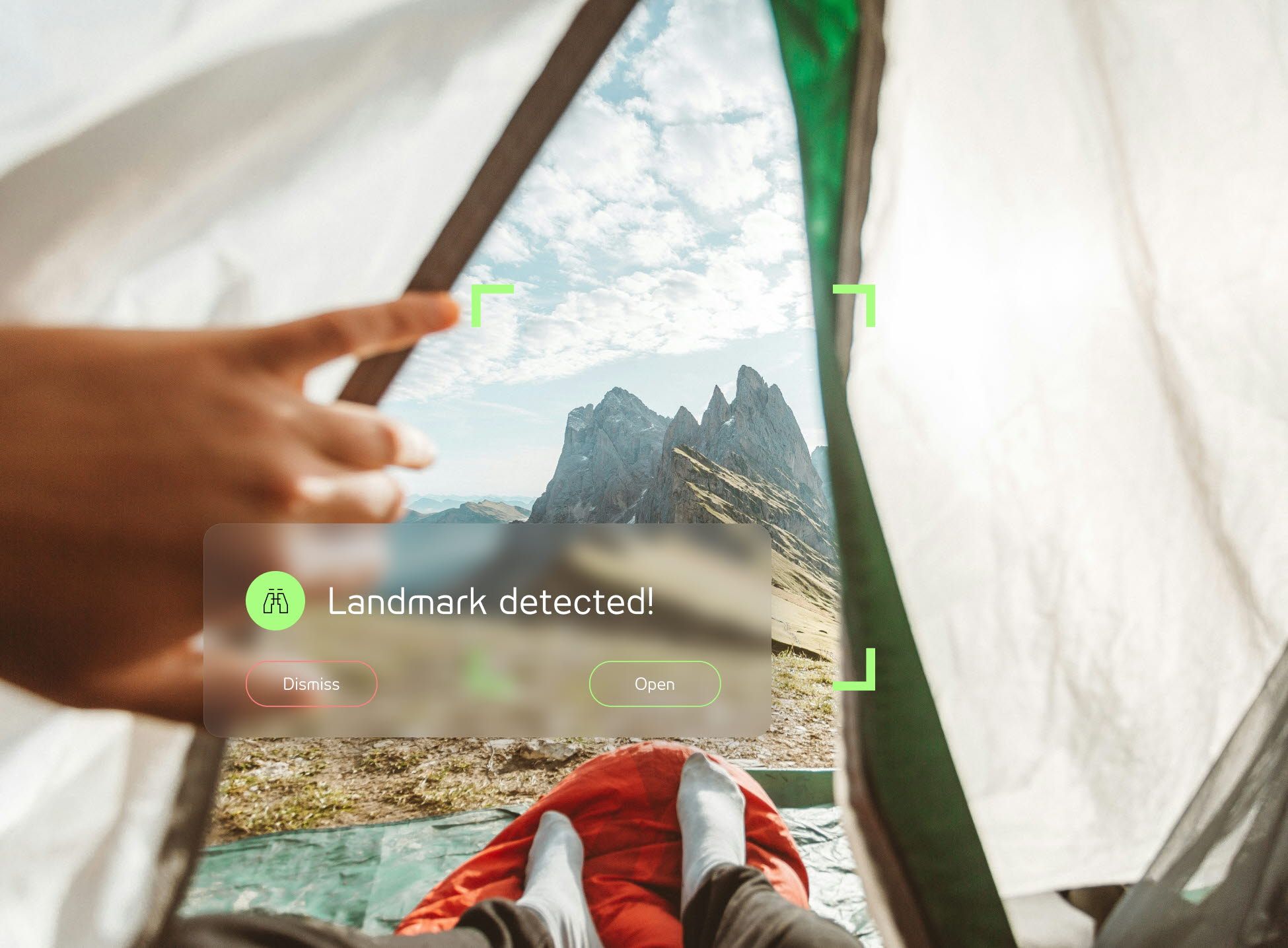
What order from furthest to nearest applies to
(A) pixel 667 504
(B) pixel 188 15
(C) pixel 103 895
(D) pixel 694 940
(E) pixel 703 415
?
(E) pixel 703 415 < (A) pixel 667 504 < (D) pixel 694 940 < (C) pixel 103 895 < (B) pixel 188 15

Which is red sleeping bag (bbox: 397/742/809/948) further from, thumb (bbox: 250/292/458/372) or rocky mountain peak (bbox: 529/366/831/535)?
rocky mountain peak (bbox: 529/366/831/535)

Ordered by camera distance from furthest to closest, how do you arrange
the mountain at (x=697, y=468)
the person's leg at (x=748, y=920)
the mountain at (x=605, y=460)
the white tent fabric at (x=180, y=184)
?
the mountain at (x=605, y=460), the mountain at (x=697, y=468), the person's leg at (x=748, y=920), the white tent fabric at (x=180, y=184)

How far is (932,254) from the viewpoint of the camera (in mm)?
418

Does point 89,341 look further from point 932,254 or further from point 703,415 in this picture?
point 703,415

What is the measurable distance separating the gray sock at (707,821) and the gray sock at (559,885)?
0.43ft

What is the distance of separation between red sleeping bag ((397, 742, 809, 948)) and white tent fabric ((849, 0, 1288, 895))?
49cm

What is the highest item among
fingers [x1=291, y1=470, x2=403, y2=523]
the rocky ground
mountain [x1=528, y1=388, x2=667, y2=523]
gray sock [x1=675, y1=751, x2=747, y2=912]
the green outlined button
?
mountain [x1=528, y1=388, x2=667, y2=523]

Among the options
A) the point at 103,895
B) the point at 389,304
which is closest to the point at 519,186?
the point at 389,304

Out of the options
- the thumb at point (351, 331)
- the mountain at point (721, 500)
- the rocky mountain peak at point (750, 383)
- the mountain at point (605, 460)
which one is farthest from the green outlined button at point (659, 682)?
the rocky mountain peak at point (750, 383)

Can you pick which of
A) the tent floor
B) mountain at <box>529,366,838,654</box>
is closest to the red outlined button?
the tent floor

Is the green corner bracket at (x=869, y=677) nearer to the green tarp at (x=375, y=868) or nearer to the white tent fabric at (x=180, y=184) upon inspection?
the white tent fabric at (x=180, y=184)

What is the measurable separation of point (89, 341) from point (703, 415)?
1811cm

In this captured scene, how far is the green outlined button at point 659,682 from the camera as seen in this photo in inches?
15.7

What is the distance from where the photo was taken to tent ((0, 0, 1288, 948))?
35cm
